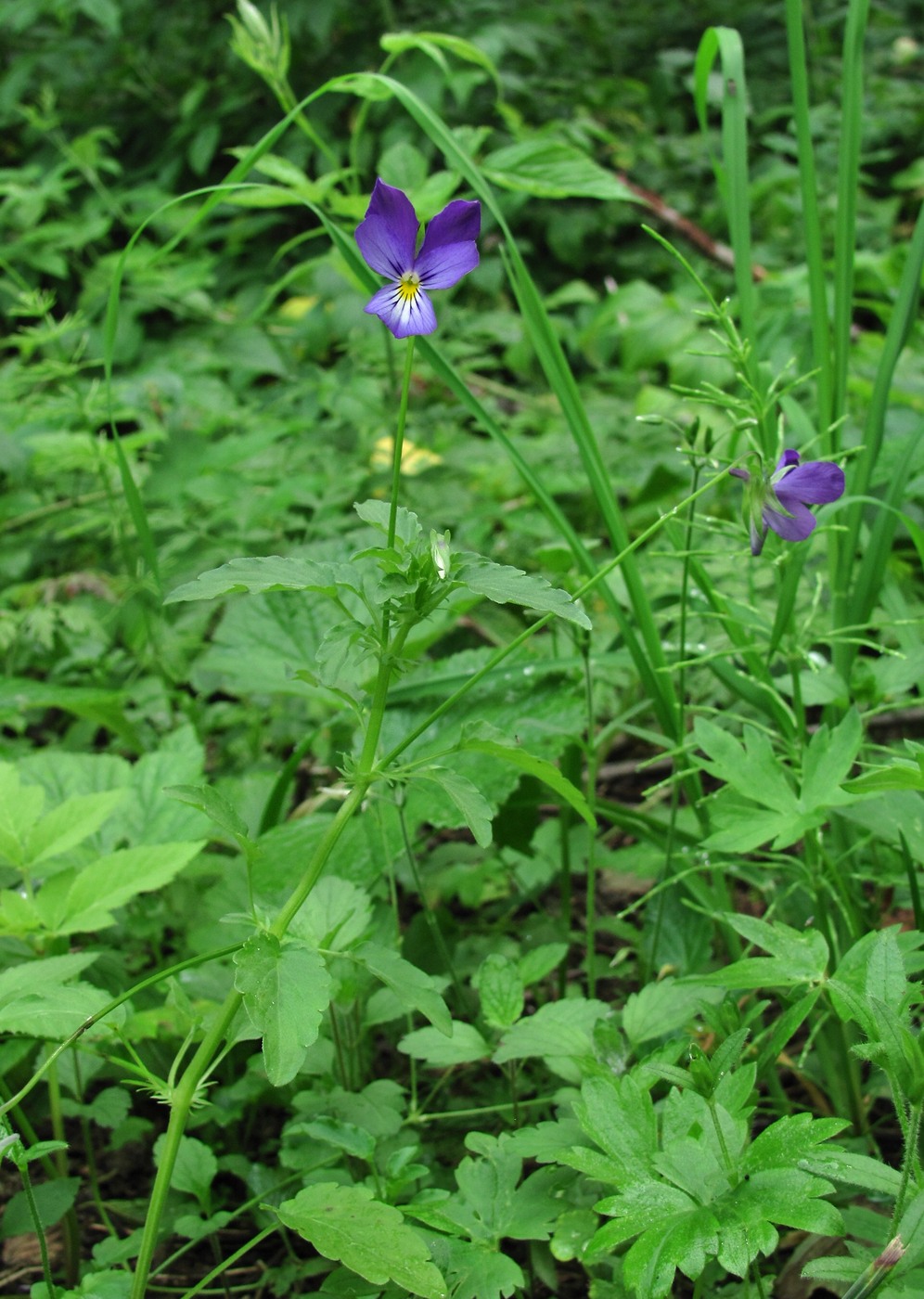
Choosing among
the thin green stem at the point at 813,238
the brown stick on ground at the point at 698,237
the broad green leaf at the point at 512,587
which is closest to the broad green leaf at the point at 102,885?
the broad green leaf at the point at 512,587

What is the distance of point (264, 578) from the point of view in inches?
27.7

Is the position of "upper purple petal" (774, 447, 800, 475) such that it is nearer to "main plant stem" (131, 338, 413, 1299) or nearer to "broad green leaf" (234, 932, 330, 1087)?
"main plant stem" (131, 338, 413, 1299)

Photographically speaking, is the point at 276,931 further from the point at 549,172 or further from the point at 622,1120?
the point at 549,172

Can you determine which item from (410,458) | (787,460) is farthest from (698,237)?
(787,460)

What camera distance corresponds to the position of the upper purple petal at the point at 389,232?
2.43ft

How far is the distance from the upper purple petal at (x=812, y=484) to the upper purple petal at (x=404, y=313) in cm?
30

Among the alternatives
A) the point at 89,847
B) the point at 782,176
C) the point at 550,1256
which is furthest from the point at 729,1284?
the point at 782,176

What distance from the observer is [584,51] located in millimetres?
4316

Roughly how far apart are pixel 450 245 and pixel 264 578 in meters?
0.27

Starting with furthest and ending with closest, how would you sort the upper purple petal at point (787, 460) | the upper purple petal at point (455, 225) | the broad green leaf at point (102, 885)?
1. the broad green leaf at point (102, 885)
2. the upper purple petal at point (787, 460)
3. the upper purple petal at point (455, 225)

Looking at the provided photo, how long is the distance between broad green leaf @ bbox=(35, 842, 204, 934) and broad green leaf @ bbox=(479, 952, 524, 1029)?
304 mm

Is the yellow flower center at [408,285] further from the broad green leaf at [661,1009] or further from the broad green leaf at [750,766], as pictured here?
the broad green leaf at [661,1009]

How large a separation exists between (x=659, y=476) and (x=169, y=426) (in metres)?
1.03

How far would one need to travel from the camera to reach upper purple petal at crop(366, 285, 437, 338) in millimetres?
736
